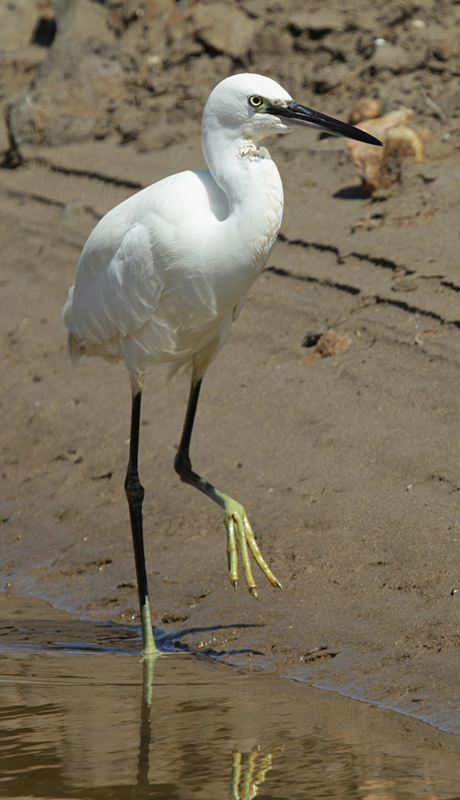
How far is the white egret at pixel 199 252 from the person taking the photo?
409 centimetres

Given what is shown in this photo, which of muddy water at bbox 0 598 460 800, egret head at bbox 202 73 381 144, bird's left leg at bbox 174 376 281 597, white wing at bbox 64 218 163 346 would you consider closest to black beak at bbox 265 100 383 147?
egret head at bbox 202 73 381 144

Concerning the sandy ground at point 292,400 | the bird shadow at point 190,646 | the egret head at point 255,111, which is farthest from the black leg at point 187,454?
the egret head at point 255,111

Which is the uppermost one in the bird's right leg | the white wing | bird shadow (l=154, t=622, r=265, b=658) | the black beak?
the black beak

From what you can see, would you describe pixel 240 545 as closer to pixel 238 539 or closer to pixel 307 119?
pixel 238 539

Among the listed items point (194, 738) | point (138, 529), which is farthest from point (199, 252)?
point (194, 738)

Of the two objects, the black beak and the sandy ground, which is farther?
the sandy ground

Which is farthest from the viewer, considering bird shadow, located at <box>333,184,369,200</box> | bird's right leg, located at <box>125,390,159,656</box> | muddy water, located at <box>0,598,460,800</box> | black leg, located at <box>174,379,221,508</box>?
bird shadow, located at <box>333,184,369,200</box>

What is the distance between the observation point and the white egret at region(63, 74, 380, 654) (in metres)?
4.09

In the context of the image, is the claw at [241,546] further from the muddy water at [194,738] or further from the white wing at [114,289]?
the white wing at [114,289]

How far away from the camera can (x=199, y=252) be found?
414cm

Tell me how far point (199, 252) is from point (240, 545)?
1.30 metres

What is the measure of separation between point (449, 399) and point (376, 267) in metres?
1.68

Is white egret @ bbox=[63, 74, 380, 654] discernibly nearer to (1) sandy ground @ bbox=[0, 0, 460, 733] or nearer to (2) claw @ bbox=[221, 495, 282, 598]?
(2) claw @ bbox=[221, 495, 282, 598]

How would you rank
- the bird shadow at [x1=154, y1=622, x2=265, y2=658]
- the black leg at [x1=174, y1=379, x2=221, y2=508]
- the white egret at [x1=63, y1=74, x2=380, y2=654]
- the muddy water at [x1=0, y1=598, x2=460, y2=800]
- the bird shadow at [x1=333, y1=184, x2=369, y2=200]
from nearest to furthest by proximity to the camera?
the muddy water at [x1=0, y1=598, x2=460, y2=800] → the white egret at [x1=63, y1=74, x2=380, y2=654] → the bird shadow at [x1=154, y1=622, x2=265, y2=658] → the black leg at [x1=174, y1=379, x2=221, y2=508] → the bird shadow at [x1=333, y1=184, x2=369, y2=200]
